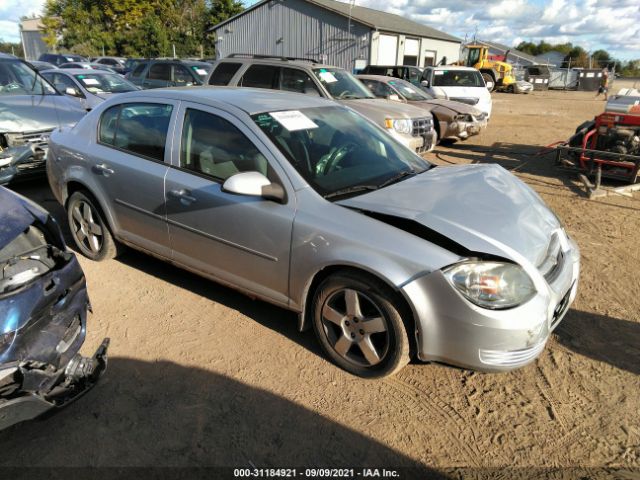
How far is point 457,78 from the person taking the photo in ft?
46.4

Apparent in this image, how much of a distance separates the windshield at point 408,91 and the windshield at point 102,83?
20.5 ft

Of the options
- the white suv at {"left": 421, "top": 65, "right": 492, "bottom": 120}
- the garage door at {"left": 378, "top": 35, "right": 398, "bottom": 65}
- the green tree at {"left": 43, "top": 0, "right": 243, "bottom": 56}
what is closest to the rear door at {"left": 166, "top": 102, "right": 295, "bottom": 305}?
the white suv at {"left": 421, "top": 65, "right": 492, "bottom": 120}

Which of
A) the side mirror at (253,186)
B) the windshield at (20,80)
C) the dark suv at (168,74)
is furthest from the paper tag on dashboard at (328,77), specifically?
the dark suv at (168,74)

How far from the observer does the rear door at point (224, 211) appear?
9.93 ft

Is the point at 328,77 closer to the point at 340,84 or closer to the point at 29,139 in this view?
the point at 340,84

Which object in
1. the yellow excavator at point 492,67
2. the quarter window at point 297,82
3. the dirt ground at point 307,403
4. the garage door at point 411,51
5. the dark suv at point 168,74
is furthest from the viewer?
the yellow excavator at point 492,67

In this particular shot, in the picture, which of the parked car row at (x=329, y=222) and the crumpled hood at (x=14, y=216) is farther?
the parked car row at (x=329, y=222)

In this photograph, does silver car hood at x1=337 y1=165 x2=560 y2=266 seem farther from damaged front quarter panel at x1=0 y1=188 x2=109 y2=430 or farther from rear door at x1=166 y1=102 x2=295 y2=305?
damaged front quarter panel at x1=0 y1=188 x2=109 y2=430

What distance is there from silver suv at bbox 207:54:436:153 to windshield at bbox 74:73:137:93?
3473 mm

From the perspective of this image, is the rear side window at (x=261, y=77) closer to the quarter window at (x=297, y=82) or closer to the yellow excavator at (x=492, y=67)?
the quarter window at (x=297, y=82)

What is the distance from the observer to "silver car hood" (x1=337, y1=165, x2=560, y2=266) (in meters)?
2.62

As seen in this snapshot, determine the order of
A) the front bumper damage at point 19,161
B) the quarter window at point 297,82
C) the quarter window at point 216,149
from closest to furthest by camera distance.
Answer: the quarter window at point 216,149 < the front bumper damage at point 19,161 < the quarter window at point 297,82

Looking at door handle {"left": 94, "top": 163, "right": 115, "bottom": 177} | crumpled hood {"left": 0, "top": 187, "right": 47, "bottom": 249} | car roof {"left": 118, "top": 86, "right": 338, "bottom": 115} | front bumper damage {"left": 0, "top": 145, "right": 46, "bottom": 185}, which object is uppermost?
car roof {"left": 118, "top": 86, "right": 338, "bottom": 115}

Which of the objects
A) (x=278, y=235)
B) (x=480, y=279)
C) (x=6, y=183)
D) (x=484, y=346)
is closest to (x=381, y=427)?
(x=484, y=346)
